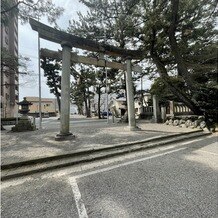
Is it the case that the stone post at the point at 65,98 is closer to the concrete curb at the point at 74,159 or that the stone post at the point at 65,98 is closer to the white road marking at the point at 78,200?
the concrete curb at the point at 74,159

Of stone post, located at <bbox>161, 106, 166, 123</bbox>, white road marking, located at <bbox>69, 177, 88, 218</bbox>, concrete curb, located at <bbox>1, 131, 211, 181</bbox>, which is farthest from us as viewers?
stone post, located at <bbox>161, 106, 166, 123</bbox>

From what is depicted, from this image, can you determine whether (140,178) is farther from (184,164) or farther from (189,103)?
(189,103)

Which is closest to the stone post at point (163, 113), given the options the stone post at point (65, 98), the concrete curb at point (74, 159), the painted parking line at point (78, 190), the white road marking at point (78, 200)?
the concrete curb at point (74, 159)

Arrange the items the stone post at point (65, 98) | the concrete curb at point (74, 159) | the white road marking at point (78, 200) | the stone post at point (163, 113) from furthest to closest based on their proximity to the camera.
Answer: the stone post at point (163, 113)
the stone post at point (65, 98)
the concrete curb at point (74, 159)
the white road marking at point (78, 200)

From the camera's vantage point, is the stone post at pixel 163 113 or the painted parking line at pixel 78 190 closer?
the painted parking line at pixel 78 190

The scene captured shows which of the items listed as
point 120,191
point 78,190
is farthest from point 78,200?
point 120,191

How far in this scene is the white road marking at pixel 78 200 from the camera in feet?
8.54

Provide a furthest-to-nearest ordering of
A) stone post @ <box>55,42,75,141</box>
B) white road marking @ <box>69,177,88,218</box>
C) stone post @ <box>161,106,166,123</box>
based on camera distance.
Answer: stone post @ <box>161,106,166,123</box> → stone post @ <box>55,42,75,141</box> → white road marking @ <box>69,177,88,218</box>

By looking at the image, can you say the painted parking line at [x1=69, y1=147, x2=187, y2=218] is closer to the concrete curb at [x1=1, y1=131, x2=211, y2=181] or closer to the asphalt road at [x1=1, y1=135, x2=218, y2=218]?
the asphalt road at [x1=1, y1=135, x2=218, y2=218]

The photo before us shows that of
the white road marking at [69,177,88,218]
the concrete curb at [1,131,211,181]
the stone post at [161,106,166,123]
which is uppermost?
the stone post at [161,106,166,123]

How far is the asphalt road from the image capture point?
2656 mm

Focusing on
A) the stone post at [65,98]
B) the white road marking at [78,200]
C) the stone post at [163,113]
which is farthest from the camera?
the stone post at [163,113]

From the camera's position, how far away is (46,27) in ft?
22.5

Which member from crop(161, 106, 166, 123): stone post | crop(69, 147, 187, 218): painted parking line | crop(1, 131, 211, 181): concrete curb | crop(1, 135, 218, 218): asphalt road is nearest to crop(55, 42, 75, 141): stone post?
crop(1, 131, 211, 181): concrete curb
